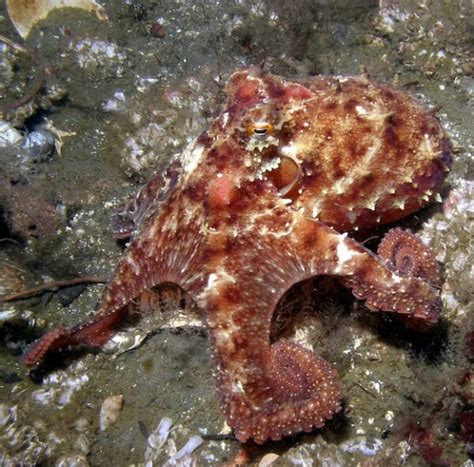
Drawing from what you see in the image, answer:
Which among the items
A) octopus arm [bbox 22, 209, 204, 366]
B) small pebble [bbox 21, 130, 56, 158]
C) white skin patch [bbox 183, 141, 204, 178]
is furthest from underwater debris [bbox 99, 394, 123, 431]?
small pebble [bbox 21, 130, 56, 158]

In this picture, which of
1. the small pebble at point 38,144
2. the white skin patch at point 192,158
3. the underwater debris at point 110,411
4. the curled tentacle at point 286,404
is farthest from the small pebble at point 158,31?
the curled tentacle at point 286,404

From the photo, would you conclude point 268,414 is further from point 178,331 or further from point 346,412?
point 178,331

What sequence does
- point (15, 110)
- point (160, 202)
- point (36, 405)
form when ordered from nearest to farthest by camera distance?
point (160, 202) < point (36, 405) < point (15, 110)

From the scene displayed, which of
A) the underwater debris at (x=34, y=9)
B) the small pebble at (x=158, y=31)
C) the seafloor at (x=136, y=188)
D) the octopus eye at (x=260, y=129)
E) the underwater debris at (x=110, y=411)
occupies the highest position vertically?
the underwater debris at (x=34, y=9)

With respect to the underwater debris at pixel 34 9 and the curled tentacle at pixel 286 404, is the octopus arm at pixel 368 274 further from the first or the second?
the underwater debris at pixel 34 9

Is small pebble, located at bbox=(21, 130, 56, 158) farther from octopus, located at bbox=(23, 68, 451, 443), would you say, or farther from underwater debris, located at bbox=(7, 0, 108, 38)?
octopus, located at bbox=(23, 68, 451, 443)

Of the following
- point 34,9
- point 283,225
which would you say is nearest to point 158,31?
point 34,9

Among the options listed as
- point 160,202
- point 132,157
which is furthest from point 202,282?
point 132,157
